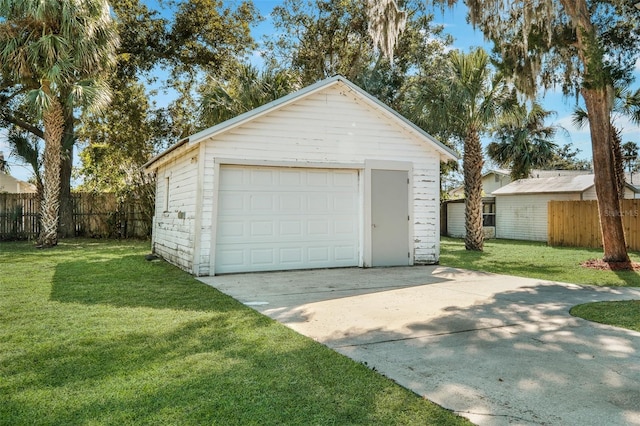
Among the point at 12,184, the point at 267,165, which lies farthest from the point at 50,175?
the point at 12,184

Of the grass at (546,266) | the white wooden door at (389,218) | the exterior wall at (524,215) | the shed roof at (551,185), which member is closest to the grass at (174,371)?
the white wooden door at (389,218)

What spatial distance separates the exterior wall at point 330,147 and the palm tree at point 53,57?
7.22 meters

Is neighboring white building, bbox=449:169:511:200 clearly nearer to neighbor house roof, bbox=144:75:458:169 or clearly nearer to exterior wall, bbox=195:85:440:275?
exterior wall, bbox=195:85:440:275

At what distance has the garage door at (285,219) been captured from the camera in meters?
8.90

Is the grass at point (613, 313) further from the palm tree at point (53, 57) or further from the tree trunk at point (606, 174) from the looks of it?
the palm tree at point (53, 57)

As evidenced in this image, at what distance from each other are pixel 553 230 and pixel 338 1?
13.4m

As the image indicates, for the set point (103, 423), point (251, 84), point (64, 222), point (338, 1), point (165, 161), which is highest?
point (338, 1)

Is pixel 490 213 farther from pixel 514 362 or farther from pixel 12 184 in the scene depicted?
pixel 12 184

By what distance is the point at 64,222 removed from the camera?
18.2 meters

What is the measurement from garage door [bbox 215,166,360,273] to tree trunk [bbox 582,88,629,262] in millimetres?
5969

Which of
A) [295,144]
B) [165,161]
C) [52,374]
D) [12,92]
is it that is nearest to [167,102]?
[12,92]

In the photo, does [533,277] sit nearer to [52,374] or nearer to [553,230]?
[52,374]

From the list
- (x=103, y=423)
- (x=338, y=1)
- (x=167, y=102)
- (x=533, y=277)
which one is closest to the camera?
(x=103, y=423)

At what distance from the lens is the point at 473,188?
1556 centimetres
